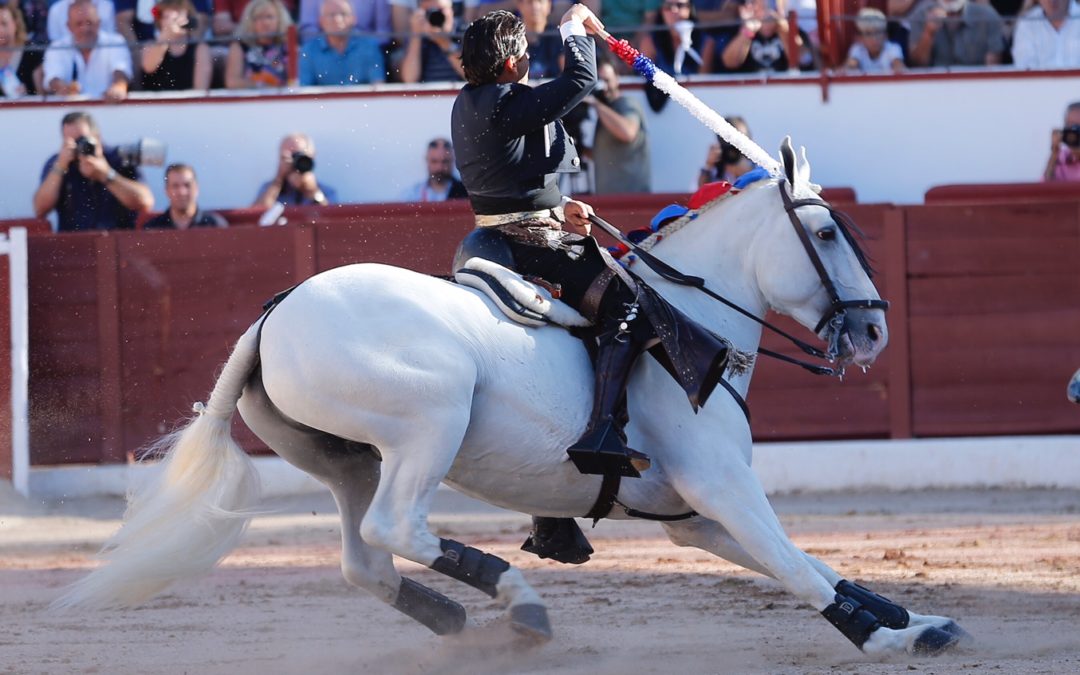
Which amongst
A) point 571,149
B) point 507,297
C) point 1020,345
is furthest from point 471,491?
point 1020,345

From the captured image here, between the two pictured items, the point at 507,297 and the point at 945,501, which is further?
the point at 945,501

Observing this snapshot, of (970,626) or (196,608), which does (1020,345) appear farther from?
(196,608)

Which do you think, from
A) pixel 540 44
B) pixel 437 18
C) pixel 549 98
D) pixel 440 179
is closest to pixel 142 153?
pixel 440 179

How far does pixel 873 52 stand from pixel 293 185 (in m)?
4.04

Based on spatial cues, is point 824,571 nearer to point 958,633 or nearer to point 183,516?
point 958,633

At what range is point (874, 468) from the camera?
9922 mm

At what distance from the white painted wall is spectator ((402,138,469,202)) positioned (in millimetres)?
438

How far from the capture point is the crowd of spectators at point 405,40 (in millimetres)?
10680

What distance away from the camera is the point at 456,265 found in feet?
17.1

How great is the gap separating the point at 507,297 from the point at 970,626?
220cm

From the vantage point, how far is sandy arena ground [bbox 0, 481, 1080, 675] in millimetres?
5289

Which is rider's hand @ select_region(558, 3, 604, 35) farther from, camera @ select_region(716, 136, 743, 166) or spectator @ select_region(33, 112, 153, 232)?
spectator @ select_region(33, 112, 153, 232)

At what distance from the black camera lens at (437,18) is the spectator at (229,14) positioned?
44.3 inches

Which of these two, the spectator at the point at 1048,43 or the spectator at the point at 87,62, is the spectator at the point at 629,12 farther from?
the spectator at the point at 87,62
